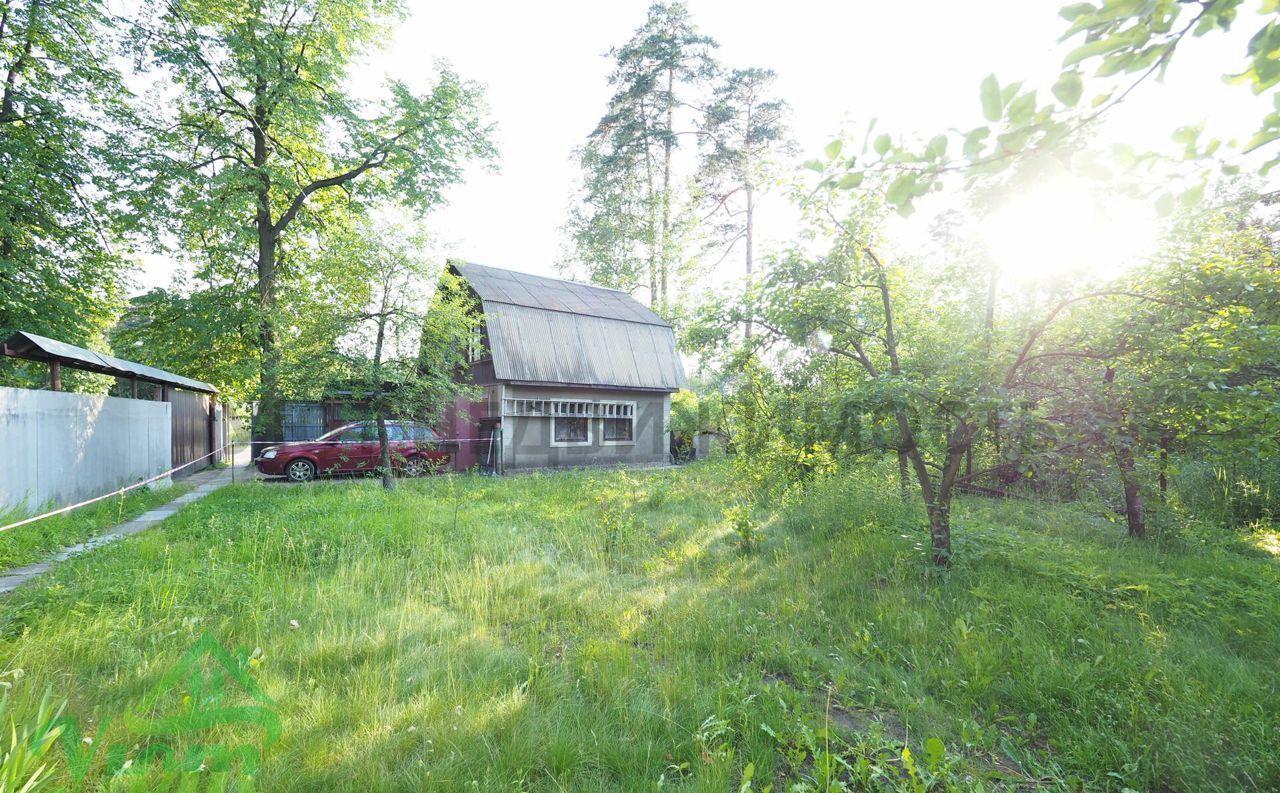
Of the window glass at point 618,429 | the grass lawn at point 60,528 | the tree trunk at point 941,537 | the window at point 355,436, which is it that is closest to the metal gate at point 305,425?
the window at point 355,436

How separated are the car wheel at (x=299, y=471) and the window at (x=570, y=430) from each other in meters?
5.98

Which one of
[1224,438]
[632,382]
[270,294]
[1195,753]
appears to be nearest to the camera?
[1195,753]

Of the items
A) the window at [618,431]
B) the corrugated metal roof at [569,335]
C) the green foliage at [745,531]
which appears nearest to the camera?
the green foliage at [745,531]

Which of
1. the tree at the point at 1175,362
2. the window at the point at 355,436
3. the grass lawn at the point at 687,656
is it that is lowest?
the grass lawn at the point at 687,656

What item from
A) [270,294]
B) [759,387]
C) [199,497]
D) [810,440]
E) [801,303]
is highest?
[270,294]

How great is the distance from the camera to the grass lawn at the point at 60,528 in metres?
4.77

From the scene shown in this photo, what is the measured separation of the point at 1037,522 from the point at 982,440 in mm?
2953

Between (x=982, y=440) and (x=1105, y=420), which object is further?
(x=982, y=440)

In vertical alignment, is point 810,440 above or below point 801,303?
below

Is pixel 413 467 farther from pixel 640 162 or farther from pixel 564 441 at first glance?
pixel 640 162

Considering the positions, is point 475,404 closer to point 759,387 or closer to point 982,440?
point 759,387

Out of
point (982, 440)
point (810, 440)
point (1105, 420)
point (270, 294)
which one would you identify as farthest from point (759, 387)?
point (270, 294)

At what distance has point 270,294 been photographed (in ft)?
40.4

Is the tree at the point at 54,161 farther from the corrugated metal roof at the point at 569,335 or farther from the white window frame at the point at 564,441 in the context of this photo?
the white window frame at the point at 564,441
